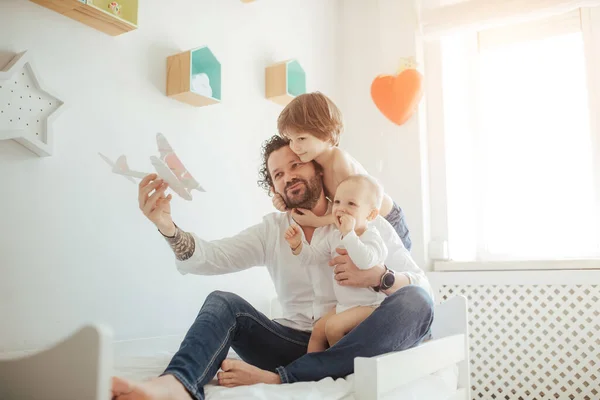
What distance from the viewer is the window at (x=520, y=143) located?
85.0 inches

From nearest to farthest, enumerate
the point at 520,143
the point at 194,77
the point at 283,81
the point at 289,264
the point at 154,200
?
the point at 154,200 → the point at 289,264 → the point at 194,77 → the point at 283,81 → the point at 520,143

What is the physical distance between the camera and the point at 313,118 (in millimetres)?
1284

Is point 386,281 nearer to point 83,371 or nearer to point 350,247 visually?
point 350,247

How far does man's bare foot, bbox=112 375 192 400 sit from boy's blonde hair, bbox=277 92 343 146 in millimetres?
675

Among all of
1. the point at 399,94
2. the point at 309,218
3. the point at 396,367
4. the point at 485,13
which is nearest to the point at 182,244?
the point at 309,218

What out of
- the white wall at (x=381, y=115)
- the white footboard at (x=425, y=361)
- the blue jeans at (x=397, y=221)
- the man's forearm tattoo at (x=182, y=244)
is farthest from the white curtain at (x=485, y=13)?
the man's forearm tattoo at (x=182, y=244)

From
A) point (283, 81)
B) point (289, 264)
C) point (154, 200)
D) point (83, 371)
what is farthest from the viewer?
point (283, 81)

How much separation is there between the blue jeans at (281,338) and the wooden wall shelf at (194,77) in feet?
2.28

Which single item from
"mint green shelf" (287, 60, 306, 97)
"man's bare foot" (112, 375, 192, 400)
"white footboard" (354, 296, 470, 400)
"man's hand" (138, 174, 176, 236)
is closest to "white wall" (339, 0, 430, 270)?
"mint green shelf" (287, 60, 306, 97)

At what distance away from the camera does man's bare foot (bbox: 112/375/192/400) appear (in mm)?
763

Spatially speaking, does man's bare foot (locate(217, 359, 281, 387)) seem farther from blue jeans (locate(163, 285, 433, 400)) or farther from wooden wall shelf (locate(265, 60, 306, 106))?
wooden wall shelf (locate(265, 60, 306, 106))

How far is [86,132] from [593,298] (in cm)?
177

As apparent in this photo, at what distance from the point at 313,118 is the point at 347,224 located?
0.97 feet

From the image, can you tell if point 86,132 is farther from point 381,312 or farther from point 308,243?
point 381,312
